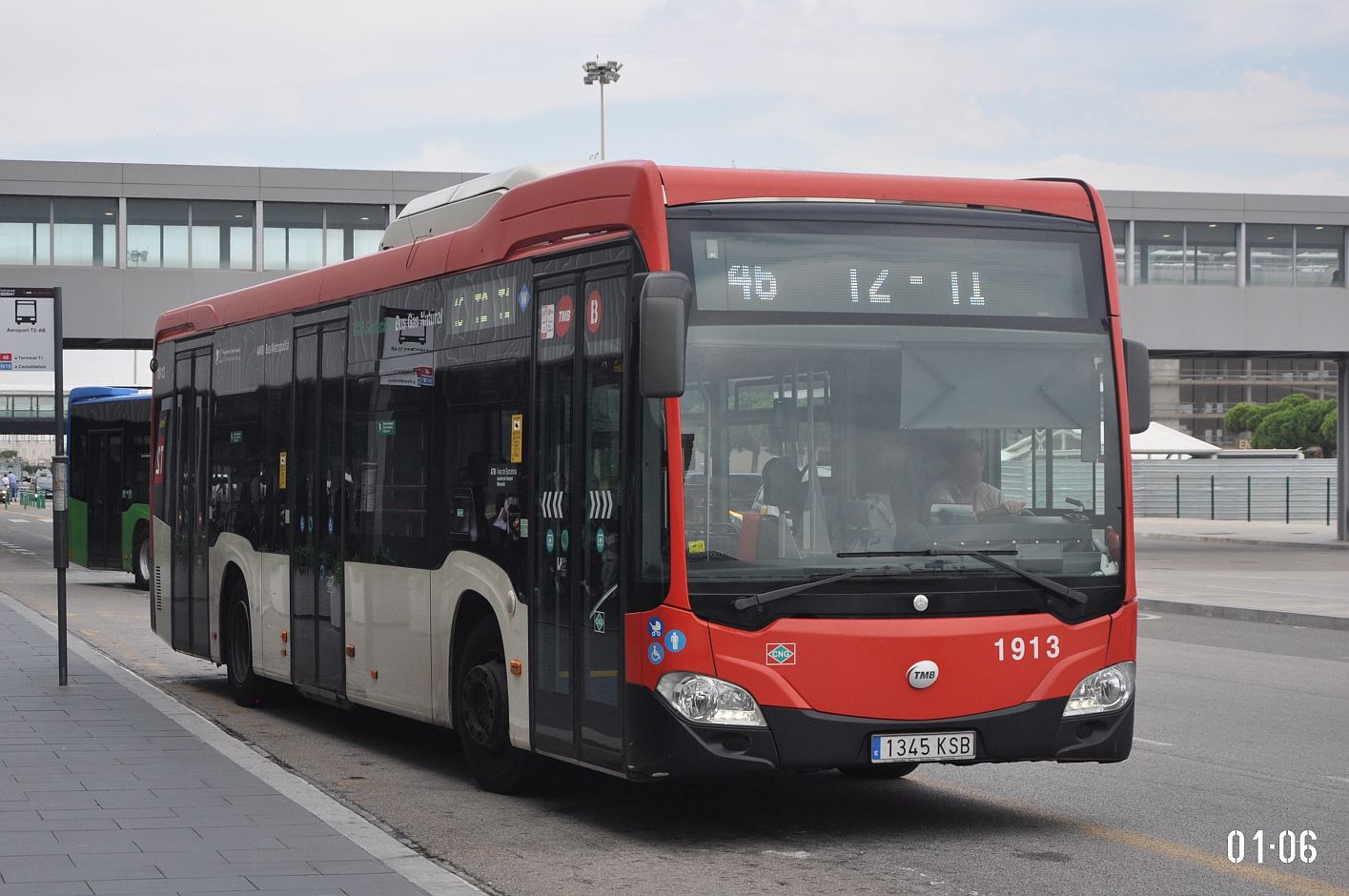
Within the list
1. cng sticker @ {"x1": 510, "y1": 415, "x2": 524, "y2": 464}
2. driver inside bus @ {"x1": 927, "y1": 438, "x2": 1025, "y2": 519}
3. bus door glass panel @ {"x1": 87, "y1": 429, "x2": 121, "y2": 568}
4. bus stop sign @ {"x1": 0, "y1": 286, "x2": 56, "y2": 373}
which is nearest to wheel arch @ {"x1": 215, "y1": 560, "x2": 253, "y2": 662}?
bus stop sign @ {"x1": 0, "y1": 286, "x2": 56, "y2": 373}

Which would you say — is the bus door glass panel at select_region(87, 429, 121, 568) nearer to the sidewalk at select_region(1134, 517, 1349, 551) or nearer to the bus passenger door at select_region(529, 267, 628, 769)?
the bus passenger door at select_region(529, 267, 628, 769)

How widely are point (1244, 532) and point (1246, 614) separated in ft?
99.0

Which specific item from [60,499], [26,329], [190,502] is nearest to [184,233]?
[190,502]

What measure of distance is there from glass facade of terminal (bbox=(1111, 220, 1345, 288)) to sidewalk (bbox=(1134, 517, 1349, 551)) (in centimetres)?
651

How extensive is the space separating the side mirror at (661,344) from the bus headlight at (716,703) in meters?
1.18

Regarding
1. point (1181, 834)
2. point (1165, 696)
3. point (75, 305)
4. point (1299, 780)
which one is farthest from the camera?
point (75, 305)

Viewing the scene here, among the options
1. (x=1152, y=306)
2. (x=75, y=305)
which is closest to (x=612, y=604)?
(x=75, y=305)

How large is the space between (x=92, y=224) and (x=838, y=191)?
3582 cm

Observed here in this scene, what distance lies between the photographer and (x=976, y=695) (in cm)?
766

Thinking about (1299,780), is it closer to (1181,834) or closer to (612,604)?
(1181,834)

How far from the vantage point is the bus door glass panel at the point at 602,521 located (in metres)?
7.75

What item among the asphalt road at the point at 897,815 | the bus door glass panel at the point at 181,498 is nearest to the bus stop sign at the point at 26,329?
the bus door glass panel at the point at 181,498

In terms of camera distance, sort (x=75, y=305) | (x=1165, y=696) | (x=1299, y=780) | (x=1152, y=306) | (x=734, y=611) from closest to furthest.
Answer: (x=734, y=611), (x=1299, y=780), (x=1165, y=696), (x=75, y=305), (x=1152, y=306)
